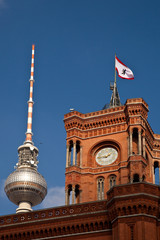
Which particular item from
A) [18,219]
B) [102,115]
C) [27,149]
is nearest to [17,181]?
[27,149]

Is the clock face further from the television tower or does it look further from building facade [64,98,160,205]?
the television tower

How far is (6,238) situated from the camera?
5072cm

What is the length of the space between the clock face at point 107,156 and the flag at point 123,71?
408 inches

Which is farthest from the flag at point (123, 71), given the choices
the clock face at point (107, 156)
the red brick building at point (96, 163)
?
the clock face at point (107, 156)

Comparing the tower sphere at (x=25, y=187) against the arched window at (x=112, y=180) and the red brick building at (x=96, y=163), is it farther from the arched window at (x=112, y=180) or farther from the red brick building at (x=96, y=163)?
the arched window at (x=112, y=180)

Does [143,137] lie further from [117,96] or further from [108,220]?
[108,220]

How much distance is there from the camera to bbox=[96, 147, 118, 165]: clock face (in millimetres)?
68938

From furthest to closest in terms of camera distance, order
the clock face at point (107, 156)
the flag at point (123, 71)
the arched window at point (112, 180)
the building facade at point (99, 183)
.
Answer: the flag at point (123, 71) → the clock face at point (107, 156) → the arched window at point (112, 180) → the building facade at point (99, 183)

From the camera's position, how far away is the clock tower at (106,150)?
67125 millimetres

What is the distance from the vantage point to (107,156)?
227 feet

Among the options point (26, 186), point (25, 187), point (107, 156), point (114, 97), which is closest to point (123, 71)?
point (114, 97)

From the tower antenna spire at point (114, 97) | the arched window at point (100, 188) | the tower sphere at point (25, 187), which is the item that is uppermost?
the tower antenna spire at point (114, 97)

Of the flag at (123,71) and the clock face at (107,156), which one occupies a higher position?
the flag at (123,71)

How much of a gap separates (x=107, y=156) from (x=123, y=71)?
12363 mm
